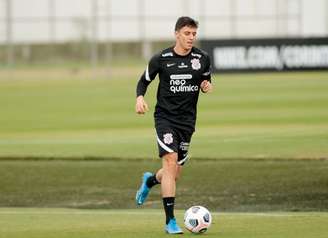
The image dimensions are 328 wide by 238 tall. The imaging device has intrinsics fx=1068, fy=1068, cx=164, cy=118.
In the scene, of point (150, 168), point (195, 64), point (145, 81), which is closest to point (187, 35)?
point (195, 64)

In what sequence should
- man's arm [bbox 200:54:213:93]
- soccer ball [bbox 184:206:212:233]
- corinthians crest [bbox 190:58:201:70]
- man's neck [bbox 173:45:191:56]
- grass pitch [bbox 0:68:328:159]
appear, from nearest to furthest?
soccer ball [bbox 184:206:212:233] < man's neck [bbox 173:45:191:56] < corinthians crest [bbox 190:58:201:70] < man's arm [bbox 200:54:213:93] < grass pitch [bbox 0:68:328:159]

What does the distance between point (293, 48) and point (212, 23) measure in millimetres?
23956

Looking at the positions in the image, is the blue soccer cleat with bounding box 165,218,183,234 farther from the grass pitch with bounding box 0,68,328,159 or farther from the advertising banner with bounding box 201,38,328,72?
the advertising banner with bounding box 201,38,328,72

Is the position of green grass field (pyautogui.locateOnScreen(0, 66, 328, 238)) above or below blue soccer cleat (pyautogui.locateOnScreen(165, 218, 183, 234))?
below

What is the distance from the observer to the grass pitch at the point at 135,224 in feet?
36.3

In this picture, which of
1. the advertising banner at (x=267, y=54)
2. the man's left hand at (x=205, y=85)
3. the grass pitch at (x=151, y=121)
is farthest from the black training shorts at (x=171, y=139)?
the advertising banner at (x=267, y=54)

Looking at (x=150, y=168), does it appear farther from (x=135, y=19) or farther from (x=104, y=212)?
(x=135, y=19)

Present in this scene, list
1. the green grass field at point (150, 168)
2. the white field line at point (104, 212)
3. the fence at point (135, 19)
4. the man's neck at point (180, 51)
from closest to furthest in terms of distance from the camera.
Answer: the man's neck at point (180, 51) → the green grass field at point (150, 168) → the white field line at point (104, 212) → the fence at point (135, 19)

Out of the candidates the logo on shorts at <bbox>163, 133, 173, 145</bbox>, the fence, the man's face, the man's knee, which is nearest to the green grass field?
the man's knee

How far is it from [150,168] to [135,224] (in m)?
6.83

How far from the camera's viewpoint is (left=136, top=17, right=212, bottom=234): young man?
1152 centimetres

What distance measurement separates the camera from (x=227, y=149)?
70.5ft

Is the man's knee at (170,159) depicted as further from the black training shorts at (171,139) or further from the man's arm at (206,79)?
the man's arm at (206,79)

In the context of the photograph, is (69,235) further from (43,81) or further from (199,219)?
(43,81)
